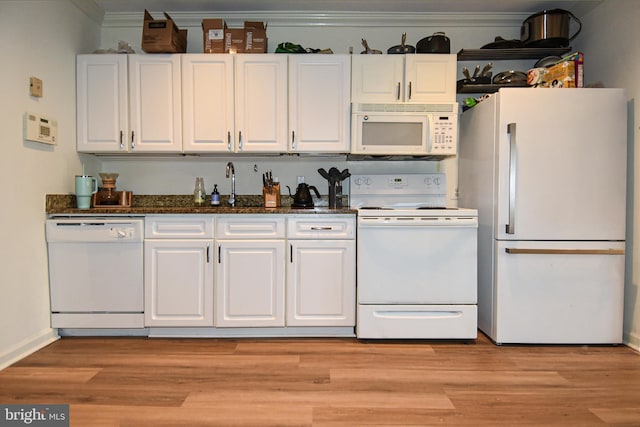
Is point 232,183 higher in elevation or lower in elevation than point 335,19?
lower

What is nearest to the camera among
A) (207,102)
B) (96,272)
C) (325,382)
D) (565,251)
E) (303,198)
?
(325,382)

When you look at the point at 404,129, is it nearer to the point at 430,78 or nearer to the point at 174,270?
the point at 430,78

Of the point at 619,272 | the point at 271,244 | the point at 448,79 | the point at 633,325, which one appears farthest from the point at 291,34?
the point at 633,325

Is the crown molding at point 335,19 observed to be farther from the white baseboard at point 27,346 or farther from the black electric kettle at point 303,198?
the white baseboard at point 27,346

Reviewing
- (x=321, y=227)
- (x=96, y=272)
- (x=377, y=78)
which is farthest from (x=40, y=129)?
(x=377, y=78)

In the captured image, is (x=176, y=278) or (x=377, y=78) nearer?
(x=176, y=278)

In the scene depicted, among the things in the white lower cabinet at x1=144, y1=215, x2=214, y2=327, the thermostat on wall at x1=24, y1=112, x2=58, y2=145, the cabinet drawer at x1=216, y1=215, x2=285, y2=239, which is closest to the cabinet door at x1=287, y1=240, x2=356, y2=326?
the cabinet drawer at x1=216, y1=215, x2=285, y2=239

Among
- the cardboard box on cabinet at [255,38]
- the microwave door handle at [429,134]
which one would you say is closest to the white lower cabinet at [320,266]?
the microwave door handle at [429,134]

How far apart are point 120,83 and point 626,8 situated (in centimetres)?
352

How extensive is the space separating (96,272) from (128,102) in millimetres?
1233

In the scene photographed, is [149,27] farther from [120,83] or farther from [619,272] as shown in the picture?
[619,272]

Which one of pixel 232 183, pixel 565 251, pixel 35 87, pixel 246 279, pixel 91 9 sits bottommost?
pixel 246 279

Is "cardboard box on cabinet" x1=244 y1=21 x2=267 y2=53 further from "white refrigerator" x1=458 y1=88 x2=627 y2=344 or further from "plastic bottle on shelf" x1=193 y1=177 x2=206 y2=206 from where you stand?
"white refrigerator" x1=458 y1=88 x2=627 y2=344

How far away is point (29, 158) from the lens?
2.33 meters
